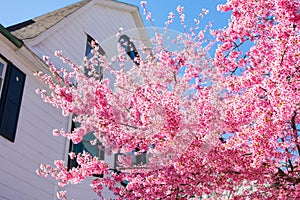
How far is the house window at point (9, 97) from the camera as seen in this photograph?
6.39 metres

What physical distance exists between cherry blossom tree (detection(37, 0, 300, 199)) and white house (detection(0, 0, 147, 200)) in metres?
1.13

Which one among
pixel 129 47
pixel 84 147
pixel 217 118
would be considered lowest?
pixel 217 118

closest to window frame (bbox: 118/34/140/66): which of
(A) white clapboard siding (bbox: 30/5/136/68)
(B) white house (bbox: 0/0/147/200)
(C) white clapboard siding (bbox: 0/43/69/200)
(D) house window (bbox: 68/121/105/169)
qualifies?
(A) white clapboard siding (bbox: 30/5/136/68)

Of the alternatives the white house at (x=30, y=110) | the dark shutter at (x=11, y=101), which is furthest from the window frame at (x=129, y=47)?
the dark shutter at (x=11, y=101)

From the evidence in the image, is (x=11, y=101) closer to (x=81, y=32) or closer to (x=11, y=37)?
(x=11, y=37)

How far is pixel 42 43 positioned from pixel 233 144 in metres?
5.26

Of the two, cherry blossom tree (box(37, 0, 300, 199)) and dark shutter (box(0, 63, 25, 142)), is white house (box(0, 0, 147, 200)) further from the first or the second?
cherry blossom tree (box(37, 0, 300, 199))

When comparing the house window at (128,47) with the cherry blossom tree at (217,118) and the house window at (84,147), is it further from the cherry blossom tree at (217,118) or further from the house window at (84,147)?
the cherry blossom tree at (217,118)

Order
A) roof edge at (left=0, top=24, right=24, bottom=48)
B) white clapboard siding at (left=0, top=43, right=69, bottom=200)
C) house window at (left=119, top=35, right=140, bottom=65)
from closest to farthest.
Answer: white clapboard siding at (left=0, top=43, right=69, bottom=200)
roof edge at (left=0, top=24, right=24, bottom=48)
house window at (left=119, top=35, right=140, bottom=65)

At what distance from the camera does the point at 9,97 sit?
6.61 m

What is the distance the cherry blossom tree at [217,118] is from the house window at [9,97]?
1.11 m

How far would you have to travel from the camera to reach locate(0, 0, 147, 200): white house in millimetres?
6406

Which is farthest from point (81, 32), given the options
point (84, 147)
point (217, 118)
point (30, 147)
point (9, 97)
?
point (217, 118)

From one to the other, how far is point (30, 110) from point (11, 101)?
598 mm
